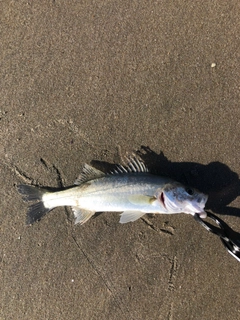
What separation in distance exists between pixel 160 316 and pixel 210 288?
771mm

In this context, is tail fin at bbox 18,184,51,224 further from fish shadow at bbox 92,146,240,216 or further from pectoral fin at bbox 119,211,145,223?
fish shadow at bbox 92,146,240,216

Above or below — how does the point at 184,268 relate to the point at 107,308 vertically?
above

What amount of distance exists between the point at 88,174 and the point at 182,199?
1.24 meters

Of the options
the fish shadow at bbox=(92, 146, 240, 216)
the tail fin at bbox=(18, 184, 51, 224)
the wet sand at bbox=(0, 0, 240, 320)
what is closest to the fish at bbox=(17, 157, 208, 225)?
the tail fin at bbox=(18, 184, 51, 224)

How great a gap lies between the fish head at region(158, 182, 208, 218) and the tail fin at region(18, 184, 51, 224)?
1.56 meters

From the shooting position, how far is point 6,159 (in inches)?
152

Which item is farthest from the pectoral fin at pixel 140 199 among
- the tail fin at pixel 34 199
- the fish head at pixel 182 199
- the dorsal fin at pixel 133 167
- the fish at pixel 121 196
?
the tail fin at pixel 34 199

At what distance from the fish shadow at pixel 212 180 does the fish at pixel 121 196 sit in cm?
31

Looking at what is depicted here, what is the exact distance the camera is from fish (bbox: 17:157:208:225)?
3.40 metres

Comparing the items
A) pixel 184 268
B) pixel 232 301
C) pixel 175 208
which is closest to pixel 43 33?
pixel 175 208

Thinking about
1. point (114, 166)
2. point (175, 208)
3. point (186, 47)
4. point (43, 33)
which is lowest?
point (114, 166)

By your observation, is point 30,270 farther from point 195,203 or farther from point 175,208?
point 195,203

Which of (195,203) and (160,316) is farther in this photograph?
(160,316)

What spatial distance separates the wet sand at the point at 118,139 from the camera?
3.74 metres
